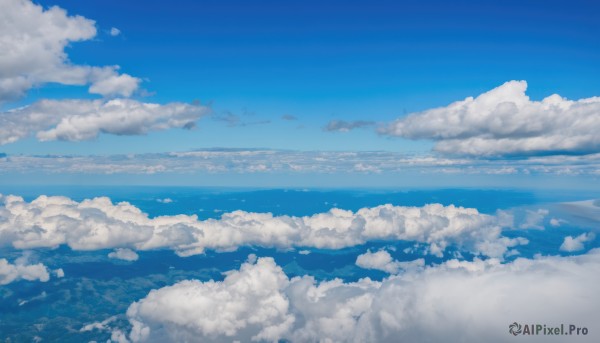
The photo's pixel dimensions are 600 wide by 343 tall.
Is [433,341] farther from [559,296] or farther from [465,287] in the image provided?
[559,296]

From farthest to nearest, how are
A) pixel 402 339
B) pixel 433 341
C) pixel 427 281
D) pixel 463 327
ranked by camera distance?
pixel 427 281 → pixel 402 339 → pixel 433 341 → pixel 463 327

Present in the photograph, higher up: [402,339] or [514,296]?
[514,296]

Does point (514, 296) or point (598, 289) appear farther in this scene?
point (514, 296)

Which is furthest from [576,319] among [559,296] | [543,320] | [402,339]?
[402,339]

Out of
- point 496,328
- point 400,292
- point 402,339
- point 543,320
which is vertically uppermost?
point 543,320

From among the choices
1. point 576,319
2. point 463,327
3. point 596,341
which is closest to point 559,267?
point 463,327

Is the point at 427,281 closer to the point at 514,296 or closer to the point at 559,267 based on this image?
the point at 559,267

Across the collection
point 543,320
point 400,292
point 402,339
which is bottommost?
point 402,339

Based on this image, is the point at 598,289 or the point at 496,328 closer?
the point at 598,289

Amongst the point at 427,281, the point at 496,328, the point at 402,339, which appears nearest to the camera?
the point at 496,328
